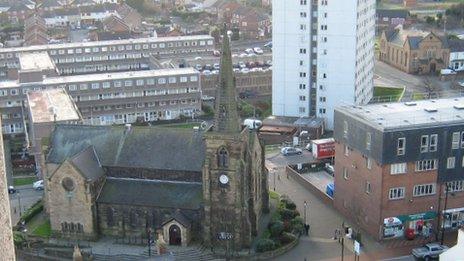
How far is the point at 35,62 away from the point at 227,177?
58325 millimetres

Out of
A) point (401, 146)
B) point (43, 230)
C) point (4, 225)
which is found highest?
point (4, 225)

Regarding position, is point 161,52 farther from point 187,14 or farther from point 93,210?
point 93,210

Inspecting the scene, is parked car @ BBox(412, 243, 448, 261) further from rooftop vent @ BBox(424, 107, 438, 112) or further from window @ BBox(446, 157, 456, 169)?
rooftop vent @ BBox(424, 107, 438, 112)

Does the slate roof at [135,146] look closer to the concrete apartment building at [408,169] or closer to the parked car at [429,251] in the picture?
the concrete apartment building at [408,169]

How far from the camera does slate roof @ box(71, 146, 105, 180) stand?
1838 inches

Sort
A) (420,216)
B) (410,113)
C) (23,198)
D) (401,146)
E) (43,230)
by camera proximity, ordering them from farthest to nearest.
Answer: (23,198)
(43,230)
(410,113)
(420,216)
(401,146)

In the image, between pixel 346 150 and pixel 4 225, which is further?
pixel 346 150

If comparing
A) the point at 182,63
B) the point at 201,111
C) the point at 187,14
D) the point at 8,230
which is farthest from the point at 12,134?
the point at 187,14

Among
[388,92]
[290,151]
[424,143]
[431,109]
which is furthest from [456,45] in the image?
[424,143]

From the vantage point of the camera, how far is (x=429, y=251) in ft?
143

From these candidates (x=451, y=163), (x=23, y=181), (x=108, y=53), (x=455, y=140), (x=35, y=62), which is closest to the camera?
(x=455, y=140)

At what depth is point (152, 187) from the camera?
47.9 metres

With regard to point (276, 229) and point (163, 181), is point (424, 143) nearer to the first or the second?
point (276, 229)

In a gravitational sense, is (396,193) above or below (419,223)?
above
